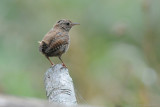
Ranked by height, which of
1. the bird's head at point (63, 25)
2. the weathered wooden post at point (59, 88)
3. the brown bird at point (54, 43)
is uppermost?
the bird's head at point (63, 25)

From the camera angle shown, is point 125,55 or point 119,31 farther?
point 125,55

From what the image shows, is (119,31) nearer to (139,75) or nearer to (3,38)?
(139,75)

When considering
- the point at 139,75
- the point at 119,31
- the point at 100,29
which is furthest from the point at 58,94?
the point at 100,29

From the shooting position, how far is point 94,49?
8195mm

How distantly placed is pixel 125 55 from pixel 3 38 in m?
2.21

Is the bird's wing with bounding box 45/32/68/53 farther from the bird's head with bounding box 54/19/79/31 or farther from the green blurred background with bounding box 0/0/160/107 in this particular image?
the green blurred background with bounding box 0/0/160/107

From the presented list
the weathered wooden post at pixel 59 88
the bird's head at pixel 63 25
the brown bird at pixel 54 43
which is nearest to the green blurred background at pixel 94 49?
the bird's head at pixel 63 25

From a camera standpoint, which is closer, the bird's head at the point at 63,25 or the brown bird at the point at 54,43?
the brown bird at the point at 54,43

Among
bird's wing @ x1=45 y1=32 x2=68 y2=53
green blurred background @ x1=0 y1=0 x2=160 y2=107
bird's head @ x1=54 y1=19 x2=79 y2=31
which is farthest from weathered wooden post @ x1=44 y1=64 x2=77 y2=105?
green blurred background @ x1=0 y1=0 x2=160 y2=107

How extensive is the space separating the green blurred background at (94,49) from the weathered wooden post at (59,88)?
9.02 feet

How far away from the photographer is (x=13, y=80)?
7.08m

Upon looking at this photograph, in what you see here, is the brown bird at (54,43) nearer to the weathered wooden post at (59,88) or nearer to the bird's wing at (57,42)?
the bird's wing at (57,42)

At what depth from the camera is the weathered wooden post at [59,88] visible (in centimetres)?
288

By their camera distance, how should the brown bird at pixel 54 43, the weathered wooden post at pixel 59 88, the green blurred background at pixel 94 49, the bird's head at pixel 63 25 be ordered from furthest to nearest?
the green blurred background at pixel 94 49
the bird's head at pixel 63 25
the brown bird at pixel 54 43
the weathered wooden post at pixel 59 88
